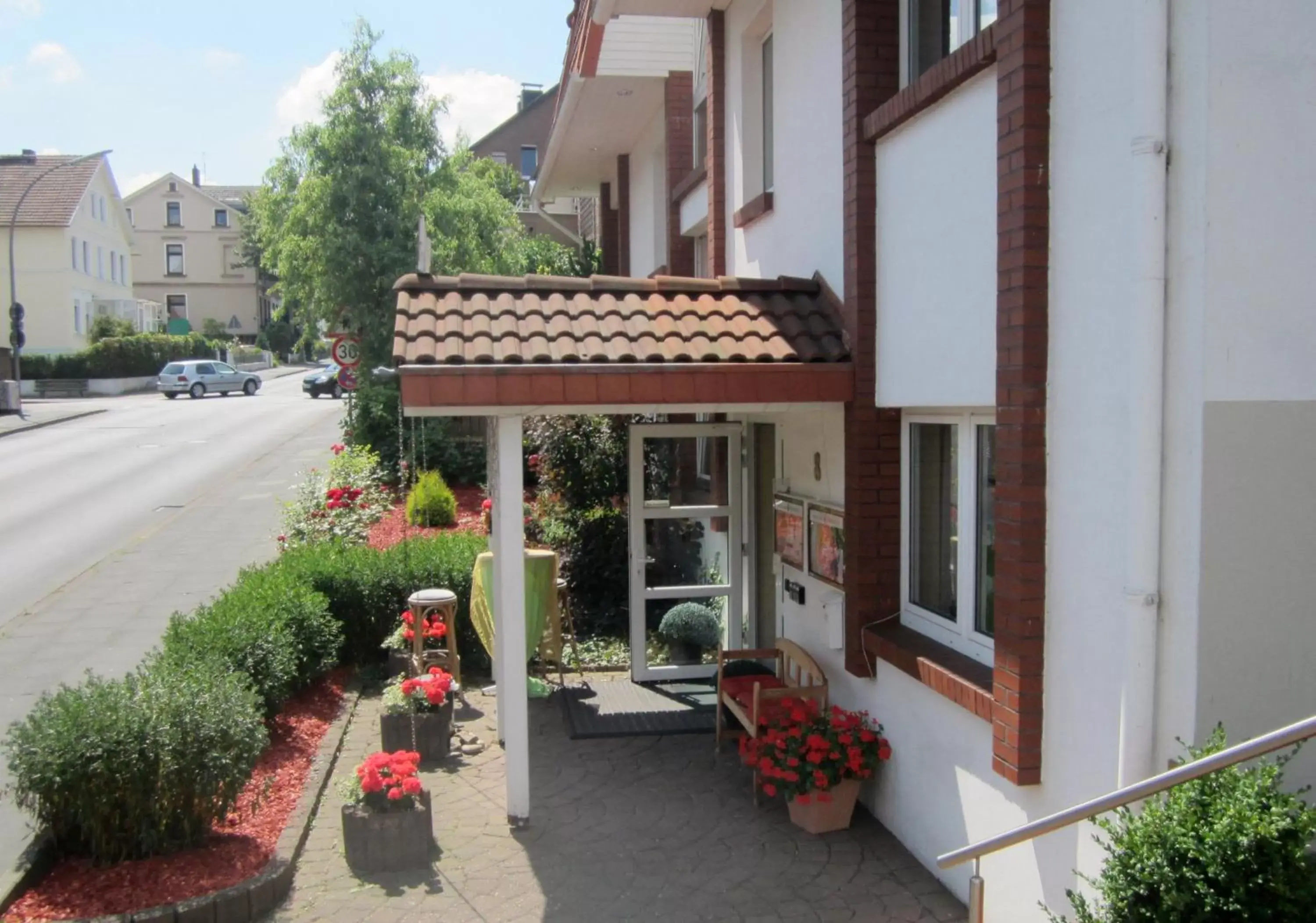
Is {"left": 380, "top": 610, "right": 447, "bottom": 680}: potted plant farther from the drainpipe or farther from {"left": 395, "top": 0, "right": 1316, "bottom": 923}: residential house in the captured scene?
the drainpipe

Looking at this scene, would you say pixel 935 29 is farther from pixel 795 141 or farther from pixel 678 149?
pixel 678 149

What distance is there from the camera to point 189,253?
247 feet

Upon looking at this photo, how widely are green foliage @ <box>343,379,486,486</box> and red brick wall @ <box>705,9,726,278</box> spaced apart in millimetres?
10024

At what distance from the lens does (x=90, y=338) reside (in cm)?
5238

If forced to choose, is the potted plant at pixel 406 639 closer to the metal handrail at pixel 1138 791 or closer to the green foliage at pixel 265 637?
the green foliage at pixel 265 637

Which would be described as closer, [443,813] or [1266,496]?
[1266,496]

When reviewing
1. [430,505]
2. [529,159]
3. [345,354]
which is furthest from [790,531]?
[529,159]

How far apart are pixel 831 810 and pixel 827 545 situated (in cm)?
164

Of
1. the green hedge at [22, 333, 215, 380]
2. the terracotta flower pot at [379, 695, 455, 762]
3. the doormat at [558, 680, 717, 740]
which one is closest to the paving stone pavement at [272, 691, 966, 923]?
the terracotta flower pot at [379, 695, 455, 762]

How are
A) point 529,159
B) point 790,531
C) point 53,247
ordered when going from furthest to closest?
point 529,159
point 53,247
point 790,531

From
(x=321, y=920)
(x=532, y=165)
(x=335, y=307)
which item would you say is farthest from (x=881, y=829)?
(x=532, y=165)

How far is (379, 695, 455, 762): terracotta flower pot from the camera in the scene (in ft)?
24.2

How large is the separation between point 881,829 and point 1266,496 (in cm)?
320

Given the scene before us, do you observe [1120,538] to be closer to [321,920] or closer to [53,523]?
[321,920]
